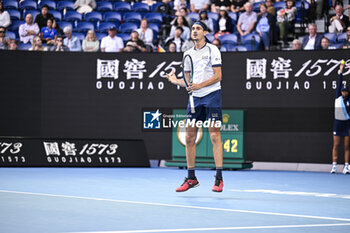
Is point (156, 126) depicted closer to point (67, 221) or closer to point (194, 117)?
point (194, 117)

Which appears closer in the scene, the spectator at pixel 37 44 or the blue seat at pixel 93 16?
the spectator at pixel 37 44

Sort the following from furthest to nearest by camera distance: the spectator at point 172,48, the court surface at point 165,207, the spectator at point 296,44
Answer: the spectator at point 172,48 < the spectator at point 296,44 < the court surface at point 165,207

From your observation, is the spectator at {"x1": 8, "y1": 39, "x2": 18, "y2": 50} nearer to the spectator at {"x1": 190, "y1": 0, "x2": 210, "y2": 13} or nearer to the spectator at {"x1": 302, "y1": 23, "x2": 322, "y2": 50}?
the spectator at {"x1": 190, "y1": 0, "x2": 210, "y2": 13}

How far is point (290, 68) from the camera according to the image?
48.6 feet

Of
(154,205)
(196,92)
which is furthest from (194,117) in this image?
(154,205)

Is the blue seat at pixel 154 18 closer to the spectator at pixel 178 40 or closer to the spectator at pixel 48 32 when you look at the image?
the spectator at pixel 178 40

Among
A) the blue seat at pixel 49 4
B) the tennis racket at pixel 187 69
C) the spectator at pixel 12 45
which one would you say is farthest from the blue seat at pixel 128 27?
the tennis racket at pixel 187 69

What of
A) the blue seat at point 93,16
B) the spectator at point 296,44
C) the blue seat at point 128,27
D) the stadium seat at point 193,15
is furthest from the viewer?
the blue seat at point 93,16

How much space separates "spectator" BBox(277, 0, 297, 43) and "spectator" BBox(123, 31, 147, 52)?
3.47 metres

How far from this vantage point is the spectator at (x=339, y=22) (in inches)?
596

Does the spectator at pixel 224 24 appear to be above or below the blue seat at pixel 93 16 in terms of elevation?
below

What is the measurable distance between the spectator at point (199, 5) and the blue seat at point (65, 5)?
142 inches

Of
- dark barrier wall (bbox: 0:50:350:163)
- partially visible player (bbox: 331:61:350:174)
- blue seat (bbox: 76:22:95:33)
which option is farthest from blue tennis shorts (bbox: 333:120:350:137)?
blue seat (bbox: 76:22:95:33)

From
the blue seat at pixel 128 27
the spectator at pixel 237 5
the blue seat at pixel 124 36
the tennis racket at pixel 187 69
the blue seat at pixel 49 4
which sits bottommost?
the tennis racket at pixel 187 69
